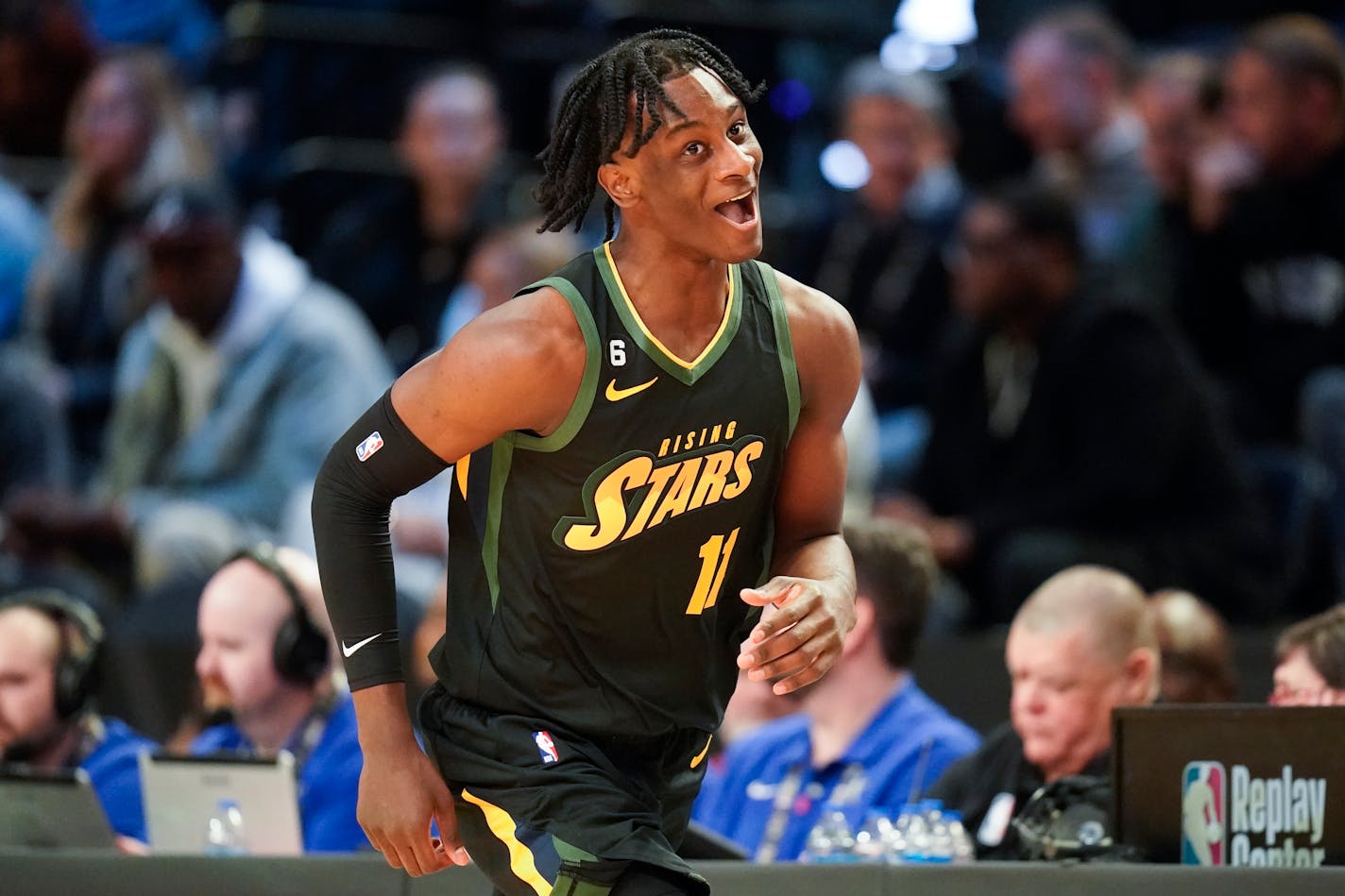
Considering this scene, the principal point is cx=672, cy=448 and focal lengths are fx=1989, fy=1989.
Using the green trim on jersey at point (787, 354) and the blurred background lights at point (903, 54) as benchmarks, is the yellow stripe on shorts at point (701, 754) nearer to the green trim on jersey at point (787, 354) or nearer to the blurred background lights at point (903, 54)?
the green trim on jersey at point (787, 354)

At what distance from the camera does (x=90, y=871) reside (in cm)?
394

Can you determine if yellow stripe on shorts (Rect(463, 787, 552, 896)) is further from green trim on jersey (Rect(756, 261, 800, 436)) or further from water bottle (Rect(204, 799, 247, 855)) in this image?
water bottle (Rect(204, 799, 247, 855))

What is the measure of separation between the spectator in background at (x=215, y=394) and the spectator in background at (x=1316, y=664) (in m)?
3.97

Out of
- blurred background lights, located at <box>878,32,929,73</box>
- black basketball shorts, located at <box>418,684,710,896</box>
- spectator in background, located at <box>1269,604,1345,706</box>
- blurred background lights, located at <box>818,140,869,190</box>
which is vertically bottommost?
black basketball shorts, located at <box>418,684,710,896</box>

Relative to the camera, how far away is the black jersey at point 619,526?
3.00 metres

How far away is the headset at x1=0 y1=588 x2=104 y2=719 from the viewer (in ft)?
16.6

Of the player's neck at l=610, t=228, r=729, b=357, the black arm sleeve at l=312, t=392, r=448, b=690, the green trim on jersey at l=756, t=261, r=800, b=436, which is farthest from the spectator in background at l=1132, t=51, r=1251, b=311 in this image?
the black arm sleeve at l=312, t=392, r=448, b=690

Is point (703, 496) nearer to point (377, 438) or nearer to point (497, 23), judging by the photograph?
point (377, 438)

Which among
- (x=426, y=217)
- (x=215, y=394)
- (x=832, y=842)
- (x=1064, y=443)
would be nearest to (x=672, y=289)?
(x=832, y=842)

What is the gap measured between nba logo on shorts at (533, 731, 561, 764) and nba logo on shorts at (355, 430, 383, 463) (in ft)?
1.62

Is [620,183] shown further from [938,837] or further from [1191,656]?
[1191,656]

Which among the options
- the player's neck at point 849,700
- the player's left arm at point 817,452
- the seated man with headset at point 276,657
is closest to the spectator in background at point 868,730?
the player's neck at point 849,700

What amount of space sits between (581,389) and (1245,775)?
154 cm

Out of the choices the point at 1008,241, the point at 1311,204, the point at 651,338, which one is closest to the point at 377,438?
the point at 651,338
